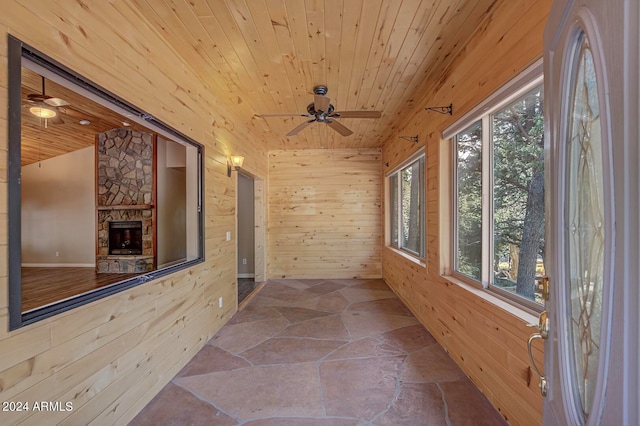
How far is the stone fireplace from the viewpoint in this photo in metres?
4.70

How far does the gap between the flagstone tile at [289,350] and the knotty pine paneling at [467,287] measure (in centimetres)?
117

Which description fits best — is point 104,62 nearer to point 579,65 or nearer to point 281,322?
point 579,65

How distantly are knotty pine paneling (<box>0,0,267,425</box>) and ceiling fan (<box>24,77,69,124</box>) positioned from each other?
0.51m

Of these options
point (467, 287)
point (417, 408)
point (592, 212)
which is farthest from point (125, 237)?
point (592, 212)

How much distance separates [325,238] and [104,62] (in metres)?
4.91

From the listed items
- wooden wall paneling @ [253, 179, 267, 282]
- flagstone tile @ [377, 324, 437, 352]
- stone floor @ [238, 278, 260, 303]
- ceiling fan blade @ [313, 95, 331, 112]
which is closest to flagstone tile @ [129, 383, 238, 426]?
flagstone tile @ [377, 324, 437, 352]

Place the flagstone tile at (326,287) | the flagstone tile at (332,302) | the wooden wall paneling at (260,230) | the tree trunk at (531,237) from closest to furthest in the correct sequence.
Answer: the tree trunk at (531,237) → the flagstone tile at (332,302) → the flagstone tile at (326,287) → the wooden wall paneling at (260,230)

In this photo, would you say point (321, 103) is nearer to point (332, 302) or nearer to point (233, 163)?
point (233, 163)

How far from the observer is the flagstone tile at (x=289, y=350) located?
2.70 meters

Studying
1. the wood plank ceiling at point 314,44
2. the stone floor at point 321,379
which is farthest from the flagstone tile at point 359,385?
the wood plank ceiling at point 314,44

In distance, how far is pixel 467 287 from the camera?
2.37 metres

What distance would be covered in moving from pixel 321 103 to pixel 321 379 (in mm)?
2521

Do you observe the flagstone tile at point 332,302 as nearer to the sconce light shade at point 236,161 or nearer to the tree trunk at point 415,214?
the tree trunk at point 415,214

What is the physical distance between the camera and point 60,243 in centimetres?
717
